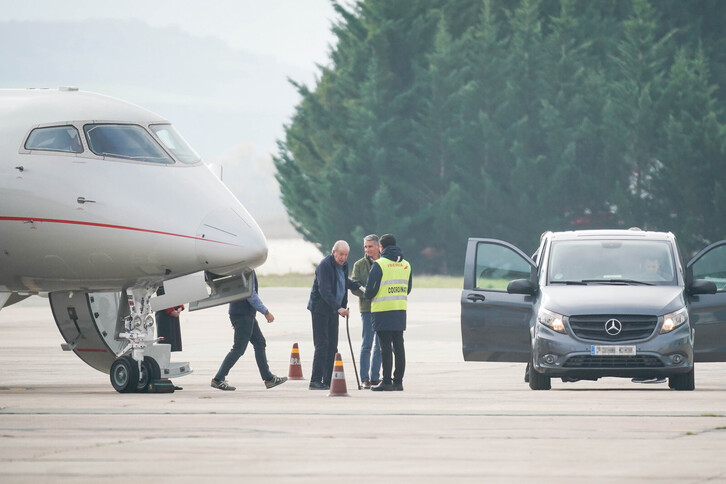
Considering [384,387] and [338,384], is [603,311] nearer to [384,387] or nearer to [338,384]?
[384,387]

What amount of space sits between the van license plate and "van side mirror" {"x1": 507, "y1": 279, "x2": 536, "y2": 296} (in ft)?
4.25

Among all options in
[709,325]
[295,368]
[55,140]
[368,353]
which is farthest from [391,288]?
[55,140]

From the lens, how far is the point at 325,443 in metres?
11.4

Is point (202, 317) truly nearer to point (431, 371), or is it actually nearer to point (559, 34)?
point (431, 371)

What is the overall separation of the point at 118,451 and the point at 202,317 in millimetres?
27043

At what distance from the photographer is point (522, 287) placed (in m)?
17.3

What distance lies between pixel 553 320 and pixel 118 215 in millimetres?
4864

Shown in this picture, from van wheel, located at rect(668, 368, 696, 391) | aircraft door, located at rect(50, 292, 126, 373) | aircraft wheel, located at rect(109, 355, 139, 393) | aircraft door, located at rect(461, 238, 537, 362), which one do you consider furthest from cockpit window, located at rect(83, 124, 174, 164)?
van wheel, located at rect(668, 368, 696, 391)

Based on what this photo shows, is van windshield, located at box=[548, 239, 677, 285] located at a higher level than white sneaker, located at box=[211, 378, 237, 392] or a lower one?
higher

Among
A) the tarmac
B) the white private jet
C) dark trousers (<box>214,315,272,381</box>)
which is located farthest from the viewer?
dark trousers (<box>214,315,272,381</box>)

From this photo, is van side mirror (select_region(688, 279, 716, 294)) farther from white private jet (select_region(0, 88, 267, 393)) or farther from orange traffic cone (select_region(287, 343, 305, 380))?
orange traffic cone (select_region(287, 343, 305, 380))

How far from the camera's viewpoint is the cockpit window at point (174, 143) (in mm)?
16453

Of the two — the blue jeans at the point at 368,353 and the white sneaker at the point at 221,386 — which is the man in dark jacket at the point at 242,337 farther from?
the blue jeans at the point at 368,353

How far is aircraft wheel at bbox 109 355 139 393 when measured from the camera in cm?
1627
